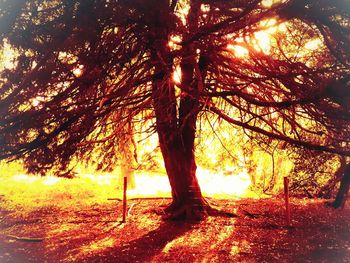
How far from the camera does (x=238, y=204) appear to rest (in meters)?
11.8

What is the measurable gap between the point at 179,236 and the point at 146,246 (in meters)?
0.94

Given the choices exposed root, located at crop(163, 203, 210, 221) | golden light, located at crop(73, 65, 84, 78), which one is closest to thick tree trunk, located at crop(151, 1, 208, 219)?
exposed root, located at crop(163, 203, 210, 221)

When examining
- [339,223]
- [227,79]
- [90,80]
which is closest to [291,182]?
[339,223]

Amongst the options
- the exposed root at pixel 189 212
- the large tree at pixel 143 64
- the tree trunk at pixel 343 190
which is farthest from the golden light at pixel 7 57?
the tree trunk at pixel 343 190

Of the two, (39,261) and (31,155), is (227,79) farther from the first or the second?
(39,261)

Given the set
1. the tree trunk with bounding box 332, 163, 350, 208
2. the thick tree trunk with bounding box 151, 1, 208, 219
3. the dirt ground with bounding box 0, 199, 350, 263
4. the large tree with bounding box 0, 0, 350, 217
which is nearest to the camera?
the large tree with bounding box 0, 0, 350, 217

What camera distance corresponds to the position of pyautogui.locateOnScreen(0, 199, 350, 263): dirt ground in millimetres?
7184

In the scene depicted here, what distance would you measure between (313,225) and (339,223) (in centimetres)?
87

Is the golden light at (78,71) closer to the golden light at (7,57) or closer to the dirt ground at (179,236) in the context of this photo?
the golden light at (7,57)

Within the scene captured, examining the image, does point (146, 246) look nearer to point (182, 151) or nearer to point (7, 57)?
point (182, 151)

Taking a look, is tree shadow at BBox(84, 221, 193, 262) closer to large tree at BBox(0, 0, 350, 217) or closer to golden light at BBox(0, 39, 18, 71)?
large tree at BBox(0, 0, 350, 217)

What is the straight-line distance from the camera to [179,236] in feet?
27.6

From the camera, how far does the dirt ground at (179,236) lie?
7184 millimetres

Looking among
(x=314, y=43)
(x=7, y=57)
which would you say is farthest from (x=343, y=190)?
(x=7, y=57)
